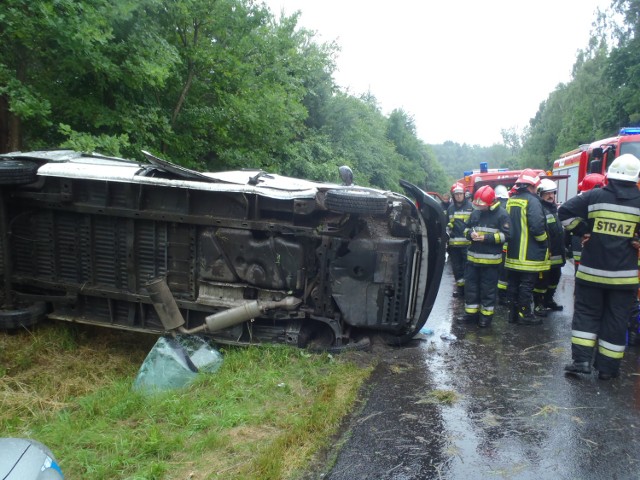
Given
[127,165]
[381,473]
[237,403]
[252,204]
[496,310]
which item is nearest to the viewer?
[381,473]

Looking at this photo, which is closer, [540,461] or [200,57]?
[540,461]

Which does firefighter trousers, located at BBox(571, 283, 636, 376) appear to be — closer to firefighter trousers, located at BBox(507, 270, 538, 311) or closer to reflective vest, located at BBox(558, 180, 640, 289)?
reflective vest, located at BBox(558, 180, 640, 289)

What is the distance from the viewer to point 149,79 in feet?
25.5

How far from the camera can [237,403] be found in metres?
3.88

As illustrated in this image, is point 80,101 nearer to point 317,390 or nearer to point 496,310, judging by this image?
point 317,390

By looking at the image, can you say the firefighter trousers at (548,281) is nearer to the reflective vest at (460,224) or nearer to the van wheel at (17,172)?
the reflective vest at (460,224)

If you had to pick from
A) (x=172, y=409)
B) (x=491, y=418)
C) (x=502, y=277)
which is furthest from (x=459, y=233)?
(x=172, y=409)

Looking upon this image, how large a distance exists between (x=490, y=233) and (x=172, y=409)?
4.15 m

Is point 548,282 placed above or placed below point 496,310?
above

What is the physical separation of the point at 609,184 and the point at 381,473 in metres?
3.13

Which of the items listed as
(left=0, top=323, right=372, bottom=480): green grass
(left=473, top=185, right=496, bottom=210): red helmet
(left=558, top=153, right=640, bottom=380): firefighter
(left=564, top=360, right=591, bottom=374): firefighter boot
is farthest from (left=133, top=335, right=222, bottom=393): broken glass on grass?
(left=473, top=185, right=496, bottom=210): red helmet

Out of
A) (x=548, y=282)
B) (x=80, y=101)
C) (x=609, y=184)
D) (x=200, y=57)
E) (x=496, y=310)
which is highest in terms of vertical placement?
(x=200, y=57)

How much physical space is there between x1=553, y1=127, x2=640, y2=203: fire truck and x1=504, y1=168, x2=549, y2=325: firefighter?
12.6 ft

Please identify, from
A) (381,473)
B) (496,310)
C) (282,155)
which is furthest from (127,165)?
(282,155)
